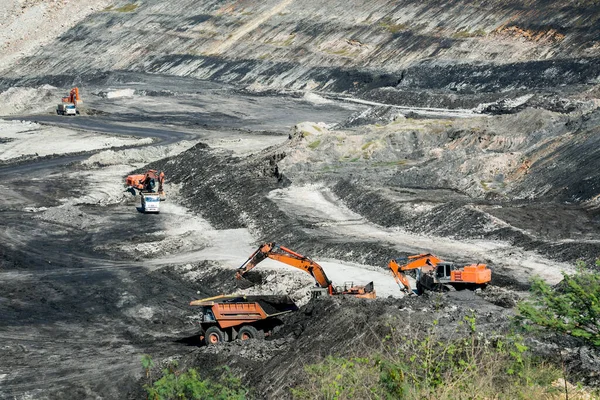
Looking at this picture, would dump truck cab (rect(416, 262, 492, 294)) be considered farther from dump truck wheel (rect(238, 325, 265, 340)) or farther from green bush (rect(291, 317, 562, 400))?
green bush (rect(291, 317, 562, 400))

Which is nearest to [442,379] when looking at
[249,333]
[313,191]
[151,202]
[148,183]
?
[249,333]

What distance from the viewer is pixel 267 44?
97438 millimetres

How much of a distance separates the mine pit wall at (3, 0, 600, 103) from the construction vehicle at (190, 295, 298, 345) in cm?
4710

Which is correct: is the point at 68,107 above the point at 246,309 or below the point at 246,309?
above

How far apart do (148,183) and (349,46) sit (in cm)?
4780

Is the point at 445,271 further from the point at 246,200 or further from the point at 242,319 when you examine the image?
the point at 246,200

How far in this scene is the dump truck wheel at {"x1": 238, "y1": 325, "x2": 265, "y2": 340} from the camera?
22.6 meters

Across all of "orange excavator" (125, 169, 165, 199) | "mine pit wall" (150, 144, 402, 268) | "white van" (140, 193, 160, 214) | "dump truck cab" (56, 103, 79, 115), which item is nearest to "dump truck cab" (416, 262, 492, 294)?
"mine pit wall" (150, 144, 402, 268)

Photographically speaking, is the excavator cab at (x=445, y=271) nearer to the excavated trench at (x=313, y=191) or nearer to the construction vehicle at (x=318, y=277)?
the excavated trench at (x=313, y=191)

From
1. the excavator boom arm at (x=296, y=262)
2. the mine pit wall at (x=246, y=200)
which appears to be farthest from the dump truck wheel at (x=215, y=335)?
the mine pit wall at (x=246, y=200)

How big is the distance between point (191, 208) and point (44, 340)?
21.1 meters

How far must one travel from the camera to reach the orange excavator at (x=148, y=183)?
148ft

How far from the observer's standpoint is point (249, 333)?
22.7m

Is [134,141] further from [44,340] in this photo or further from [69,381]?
[69,381]
